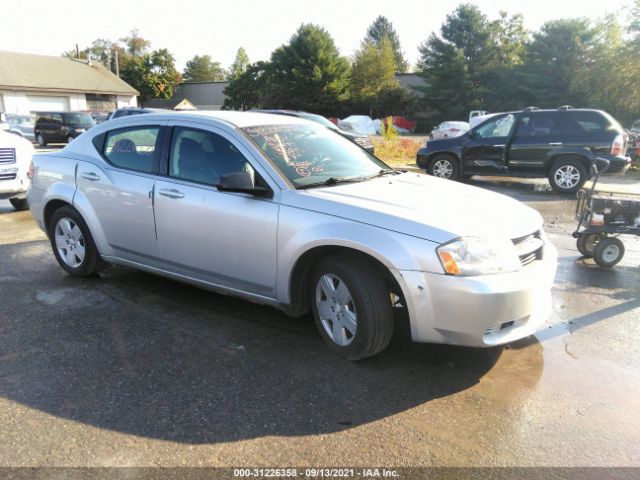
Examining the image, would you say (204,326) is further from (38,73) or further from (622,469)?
(38,73)

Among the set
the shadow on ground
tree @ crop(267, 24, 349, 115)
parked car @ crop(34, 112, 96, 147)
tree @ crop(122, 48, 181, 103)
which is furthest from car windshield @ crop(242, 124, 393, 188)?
tree @ crop(122, 48, 181, 103)

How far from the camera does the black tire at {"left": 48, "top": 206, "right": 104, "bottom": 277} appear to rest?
5164mm

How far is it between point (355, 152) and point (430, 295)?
200 centimetres

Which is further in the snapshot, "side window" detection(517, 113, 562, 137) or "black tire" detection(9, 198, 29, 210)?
"side window" detection(517, 113, 562, 137)

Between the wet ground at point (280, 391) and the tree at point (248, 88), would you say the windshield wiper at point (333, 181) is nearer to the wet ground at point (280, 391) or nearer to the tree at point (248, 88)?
the wet ground at point (280, 391)

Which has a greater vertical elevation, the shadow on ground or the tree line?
the tree line

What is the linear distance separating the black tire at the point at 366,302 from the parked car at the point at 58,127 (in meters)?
26.0

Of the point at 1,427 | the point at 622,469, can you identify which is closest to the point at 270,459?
the point at 1,427

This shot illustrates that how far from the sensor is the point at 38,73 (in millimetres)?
46625

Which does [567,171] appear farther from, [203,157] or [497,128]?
[203,157]

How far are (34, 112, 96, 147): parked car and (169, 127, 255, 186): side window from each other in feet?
79.8

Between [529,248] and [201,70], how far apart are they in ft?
353

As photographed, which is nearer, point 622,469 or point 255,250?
point 622,469

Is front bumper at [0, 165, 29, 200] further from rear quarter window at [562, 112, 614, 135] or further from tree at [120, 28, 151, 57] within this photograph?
tree at [120, 28, 151, 57]
